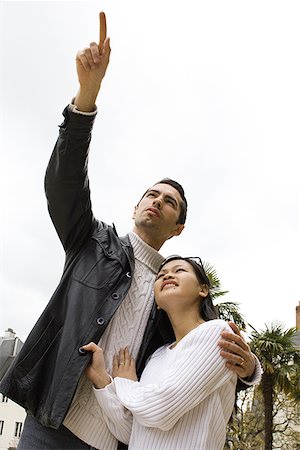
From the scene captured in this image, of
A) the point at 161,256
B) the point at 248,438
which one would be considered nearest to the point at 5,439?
the point at 248,438

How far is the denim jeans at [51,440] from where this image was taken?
215cm

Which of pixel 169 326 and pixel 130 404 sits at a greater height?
pixel 169 326

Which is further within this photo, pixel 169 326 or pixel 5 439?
pixel 5 439

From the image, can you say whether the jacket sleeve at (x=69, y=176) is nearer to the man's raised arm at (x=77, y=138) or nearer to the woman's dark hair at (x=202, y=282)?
the man's raised arm at (x=77, y=138)

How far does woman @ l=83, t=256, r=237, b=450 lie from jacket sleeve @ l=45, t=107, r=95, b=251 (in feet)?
1.78

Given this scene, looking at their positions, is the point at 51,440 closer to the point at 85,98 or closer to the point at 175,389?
the point at 175,389

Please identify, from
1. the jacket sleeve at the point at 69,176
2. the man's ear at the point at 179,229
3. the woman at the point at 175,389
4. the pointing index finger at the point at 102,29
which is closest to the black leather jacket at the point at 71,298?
the jacket sleeve at the point at 69,176

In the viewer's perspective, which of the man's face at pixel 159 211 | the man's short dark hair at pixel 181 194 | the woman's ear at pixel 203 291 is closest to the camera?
the woman's ear at pixel 203 291

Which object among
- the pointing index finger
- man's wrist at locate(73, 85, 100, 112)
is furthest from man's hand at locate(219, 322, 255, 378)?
the pointing index finger

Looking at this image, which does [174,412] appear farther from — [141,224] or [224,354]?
[141,224]

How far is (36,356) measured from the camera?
218cm

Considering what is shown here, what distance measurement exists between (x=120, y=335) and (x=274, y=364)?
12.1 m

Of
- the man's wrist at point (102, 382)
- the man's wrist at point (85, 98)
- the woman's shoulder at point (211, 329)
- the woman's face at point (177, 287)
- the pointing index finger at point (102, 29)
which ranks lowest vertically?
the man's wrist at point (102, 382)

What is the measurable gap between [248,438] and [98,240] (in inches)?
715
